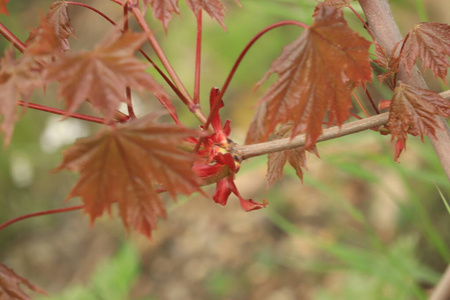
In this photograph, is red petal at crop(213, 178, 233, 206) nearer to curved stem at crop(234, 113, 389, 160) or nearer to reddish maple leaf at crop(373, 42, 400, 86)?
curved stem at crop(234, 113, 389, 160)

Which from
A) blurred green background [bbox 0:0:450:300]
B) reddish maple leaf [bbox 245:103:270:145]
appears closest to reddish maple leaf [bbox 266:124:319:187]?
reddish maple leaf [bbox 245:103:270:145]

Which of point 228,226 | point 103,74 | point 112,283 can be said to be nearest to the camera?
point 103,74

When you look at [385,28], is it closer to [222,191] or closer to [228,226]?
[222,191]

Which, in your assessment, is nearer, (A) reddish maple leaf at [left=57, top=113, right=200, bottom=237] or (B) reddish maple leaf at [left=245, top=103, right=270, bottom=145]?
(A) reddish maple leaf at [left=57, top=113, right=200, bottom=237]

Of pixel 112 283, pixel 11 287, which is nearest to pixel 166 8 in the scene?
pixel 11 287

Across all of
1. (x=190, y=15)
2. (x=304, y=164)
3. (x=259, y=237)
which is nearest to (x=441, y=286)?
(x=304, y=164)

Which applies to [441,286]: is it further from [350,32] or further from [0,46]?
[0,46]

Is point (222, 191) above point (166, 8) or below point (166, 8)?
below
